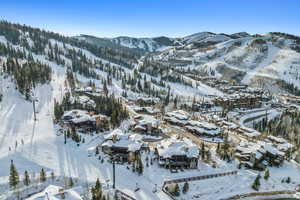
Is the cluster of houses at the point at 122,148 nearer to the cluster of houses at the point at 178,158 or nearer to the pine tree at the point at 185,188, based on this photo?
the cluster of houses at the point at 178,158

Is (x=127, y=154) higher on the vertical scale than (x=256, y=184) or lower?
higher

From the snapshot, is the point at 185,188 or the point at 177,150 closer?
the point at 185,188

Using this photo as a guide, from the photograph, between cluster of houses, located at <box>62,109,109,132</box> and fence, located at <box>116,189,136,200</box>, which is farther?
cluster of houses, located at <box>62,109,109,132</box>

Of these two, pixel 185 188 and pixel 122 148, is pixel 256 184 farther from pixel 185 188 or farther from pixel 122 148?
pixel 122 148

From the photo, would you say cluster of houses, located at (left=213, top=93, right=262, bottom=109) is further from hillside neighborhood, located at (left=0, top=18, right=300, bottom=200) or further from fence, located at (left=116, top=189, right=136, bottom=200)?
fence, located at (left=116, top=189, right=136, bottom=200)

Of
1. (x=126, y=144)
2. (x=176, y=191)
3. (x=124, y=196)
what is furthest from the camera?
(x=126, y=144)

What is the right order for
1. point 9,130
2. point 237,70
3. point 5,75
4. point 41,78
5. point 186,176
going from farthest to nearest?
1. point 237,70
2. point 41,78
3. point 5,75
4. point 9,130
5. point 186,176

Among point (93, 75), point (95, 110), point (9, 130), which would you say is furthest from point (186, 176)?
point (93, 75)

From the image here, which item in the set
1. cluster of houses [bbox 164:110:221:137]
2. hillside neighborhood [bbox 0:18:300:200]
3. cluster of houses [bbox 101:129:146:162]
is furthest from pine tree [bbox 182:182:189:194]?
cluster of houses [bbox 164:110:221:137]

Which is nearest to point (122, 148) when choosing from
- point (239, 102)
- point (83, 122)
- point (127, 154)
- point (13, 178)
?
point (127, 154)

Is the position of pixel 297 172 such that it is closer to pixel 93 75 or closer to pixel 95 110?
pixel 95 110

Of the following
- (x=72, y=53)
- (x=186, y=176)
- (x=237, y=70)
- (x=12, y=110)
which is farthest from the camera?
(x=237, y=70)
